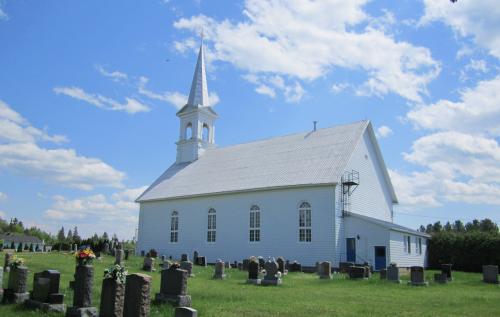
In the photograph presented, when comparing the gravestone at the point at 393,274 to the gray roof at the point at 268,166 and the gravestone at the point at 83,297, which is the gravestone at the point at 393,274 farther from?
the gravestone at the point at 83,297

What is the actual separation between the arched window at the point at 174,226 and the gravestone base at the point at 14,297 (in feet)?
81.4

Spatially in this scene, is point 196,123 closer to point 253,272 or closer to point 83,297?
point 253,272

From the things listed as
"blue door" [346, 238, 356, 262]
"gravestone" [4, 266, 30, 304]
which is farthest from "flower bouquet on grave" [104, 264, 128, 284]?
"blue door" [346, 238, 356, 262]

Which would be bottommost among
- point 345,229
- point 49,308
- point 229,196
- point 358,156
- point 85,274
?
point 49,308

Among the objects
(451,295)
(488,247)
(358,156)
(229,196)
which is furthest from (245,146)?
(451,295)

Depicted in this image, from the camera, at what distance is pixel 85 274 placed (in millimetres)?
9609

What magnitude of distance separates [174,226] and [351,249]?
49.1 feet

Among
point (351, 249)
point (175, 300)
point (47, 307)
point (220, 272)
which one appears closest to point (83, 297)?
point (47, 307)

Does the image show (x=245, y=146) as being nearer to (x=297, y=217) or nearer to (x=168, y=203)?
(x=168, y=203)

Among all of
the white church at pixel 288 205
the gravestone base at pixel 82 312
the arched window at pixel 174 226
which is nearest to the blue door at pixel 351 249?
the white church at pixel 288 205

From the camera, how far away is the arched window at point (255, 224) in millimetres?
30275

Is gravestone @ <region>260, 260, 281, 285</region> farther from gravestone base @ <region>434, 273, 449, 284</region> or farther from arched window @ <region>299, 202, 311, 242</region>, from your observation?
arched window @ <region>299, 202, 311, 242</region>

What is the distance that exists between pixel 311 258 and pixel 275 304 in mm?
15925

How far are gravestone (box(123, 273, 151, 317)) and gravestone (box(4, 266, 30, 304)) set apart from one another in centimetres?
392
